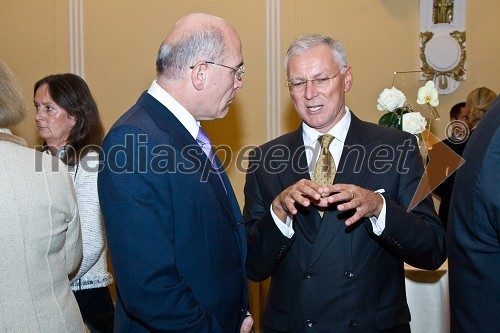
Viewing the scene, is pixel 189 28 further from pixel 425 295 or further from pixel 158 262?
pixel 425 295

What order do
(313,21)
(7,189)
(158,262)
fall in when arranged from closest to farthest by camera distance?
(158,262)
(7,189)
(313,21)

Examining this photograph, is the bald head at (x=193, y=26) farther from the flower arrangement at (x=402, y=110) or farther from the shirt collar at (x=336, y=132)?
the flower arrangement at (x=402, y=110)

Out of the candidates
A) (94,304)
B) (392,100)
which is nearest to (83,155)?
(94,304)

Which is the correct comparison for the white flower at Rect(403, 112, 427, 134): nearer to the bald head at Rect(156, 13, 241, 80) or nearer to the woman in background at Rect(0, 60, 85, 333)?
the bald head at Rect(156, 13, 241, 80)

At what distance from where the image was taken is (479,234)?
149 centimetres

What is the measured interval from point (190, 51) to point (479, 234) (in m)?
0.91

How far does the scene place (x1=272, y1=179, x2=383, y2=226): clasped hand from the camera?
1.78m

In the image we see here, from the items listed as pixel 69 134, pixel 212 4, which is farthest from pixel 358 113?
pixel 69 134

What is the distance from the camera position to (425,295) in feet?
9.46

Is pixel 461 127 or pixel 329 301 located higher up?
pixel 461 127

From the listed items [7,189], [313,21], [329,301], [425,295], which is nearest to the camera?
[7,189]

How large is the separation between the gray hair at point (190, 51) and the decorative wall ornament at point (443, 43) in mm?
3022

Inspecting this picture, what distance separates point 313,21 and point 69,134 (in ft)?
7.46

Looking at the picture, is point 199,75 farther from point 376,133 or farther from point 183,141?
point 376,133
